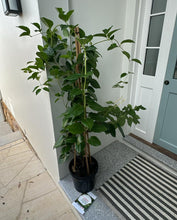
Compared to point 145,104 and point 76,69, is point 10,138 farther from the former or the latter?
point 145,104

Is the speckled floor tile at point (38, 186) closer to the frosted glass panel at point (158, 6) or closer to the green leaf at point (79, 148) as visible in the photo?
the green leaf at point (79, 148)

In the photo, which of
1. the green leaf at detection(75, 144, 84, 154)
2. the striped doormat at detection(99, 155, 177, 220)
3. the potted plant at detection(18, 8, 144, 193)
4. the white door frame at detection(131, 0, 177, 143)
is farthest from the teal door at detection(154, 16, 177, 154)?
the green leaf at detection(75, 144, 84, 154)

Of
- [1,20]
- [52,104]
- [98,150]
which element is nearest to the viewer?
[52,104]

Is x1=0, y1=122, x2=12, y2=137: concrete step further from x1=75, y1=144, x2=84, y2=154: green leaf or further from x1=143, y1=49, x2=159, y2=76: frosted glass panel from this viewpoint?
x1=143, y1=49, x2=159, y2=76: frosted glass panel

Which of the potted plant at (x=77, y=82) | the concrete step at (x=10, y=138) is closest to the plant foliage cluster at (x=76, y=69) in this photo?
the potted plant at (x=77, y=82)

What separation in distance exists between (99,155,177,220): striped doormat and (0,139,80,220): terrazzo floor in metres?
0.41

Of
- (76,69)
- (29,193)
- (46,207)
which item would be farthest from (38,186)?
(76,69)

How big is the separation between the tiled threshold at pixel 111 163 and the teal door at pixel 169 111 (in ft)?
0.59

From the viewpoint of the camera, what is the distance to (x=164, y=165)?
5.27 feet

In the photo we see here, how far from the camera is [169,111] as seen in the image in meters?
1.63

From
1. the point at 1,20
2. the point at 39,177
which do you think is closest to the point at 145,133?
the point at 39,177

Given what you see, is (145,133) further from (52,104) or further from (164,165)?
(52,104)

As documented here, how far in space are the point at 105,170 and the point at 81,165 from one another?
14.8 inches

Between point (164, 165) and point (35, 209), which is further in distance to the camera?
point (164, 165)
